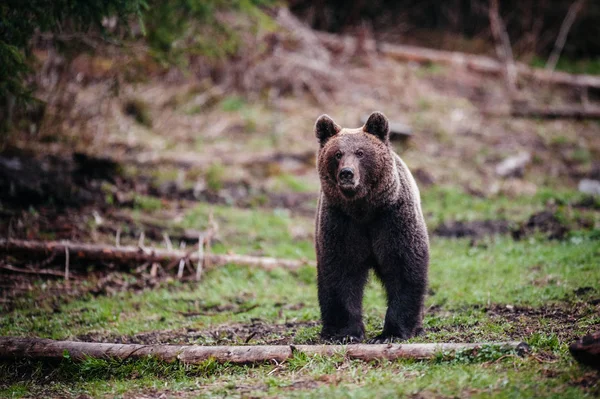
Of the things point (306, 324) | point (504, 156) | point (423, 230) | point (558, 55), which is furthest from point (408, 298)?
point (558, 55)

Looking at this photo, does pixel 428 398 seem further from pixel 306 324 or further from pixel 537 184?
pixel 537 184

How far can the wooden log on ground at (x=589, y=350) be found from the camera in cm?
448

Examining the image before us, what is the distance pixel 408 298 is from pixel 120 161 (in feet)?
30.1

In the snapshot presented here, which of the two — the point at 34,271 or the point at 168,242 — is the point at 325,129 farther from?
the point at 34,271

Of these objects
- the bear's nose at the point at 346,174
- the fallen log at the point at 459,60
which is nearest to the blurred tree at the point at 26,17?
the bear's nose at the point at 346,174

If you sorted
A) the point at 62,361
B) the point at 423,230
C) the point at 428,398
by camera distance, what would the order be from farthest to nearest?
the point at 423,230 < the point at 62,361 < the point at 428,398

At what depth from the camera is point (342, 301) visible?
625 centimetres

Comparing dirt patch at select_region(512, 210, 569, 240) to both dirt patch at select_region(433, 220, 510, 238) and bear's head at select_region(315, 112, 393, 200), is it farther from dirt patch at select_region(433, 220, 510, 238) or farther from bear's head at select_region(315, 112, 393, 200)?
bear's head at select_region(315, 112, 393, 200)

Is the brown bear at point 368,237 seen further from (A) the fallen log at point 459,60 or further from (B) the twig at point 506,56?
(A) the fallen log at point 459,60

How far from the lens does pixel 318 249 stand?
258 inches

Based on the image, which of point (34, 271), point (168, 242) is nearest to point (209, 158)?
point (168, 242)

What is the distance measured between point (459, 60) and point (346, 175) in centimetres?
1643

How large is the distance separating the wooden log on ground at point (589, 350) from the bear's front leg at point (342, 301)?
2154 mm

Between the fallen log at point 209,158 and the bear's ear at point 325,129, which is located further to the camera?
the fallen log at point 209,158
